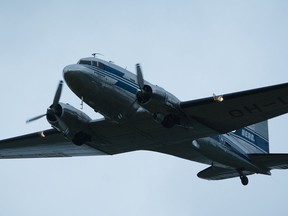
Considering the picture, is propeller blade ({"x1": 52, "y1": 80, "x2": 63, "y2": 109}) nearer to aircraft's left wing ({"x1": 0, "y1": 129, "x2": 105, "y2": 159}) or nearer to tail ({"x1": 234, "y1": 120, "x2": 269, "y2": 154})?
aircraft's left wing ({"x1": 0, "y1": 129, "x2": 105, "y2": 159})

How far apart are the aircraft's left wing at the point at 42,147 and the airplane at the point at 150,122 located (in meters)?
0.05

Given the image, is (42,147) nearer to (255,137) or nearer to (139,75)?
(139,75)

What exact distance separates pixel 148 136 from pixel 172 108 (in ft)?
9.35

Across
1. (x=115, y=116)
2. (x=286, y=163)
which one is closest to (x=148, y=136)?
(x=115, y=116)

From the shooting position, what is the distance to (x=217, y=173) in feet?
110

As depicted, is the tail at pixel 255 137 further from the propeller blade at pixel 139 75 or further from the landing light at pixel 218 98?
the propeller blade at pixel 139 75

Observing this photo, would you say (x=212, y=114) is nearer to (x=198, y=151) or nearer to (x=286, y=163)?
(x=198, y=151)

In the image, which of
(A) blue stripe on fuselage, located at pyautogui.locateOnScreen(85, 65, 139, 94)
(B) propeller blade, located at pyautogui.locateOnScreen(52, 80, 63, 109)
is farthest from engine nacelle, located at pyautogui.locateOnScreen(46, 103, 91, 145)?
(A) blue stripe on fuselage, located at pyautogui.locateOnScreen(85, 65, 139, 94)

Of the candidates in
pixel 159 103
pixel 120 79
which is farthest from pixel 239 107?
pixel 120 79

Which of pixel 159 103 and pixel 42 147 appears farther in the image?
pixel 42 147

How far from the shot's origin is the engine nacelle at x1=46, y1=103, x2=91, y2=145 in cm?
2884

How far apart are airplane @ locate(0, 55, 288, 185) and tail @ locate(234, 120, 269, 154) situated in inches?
7.6

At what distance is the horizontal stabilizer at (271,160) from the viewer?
3112cm

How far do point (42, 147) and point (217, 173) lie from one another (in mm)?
9841
